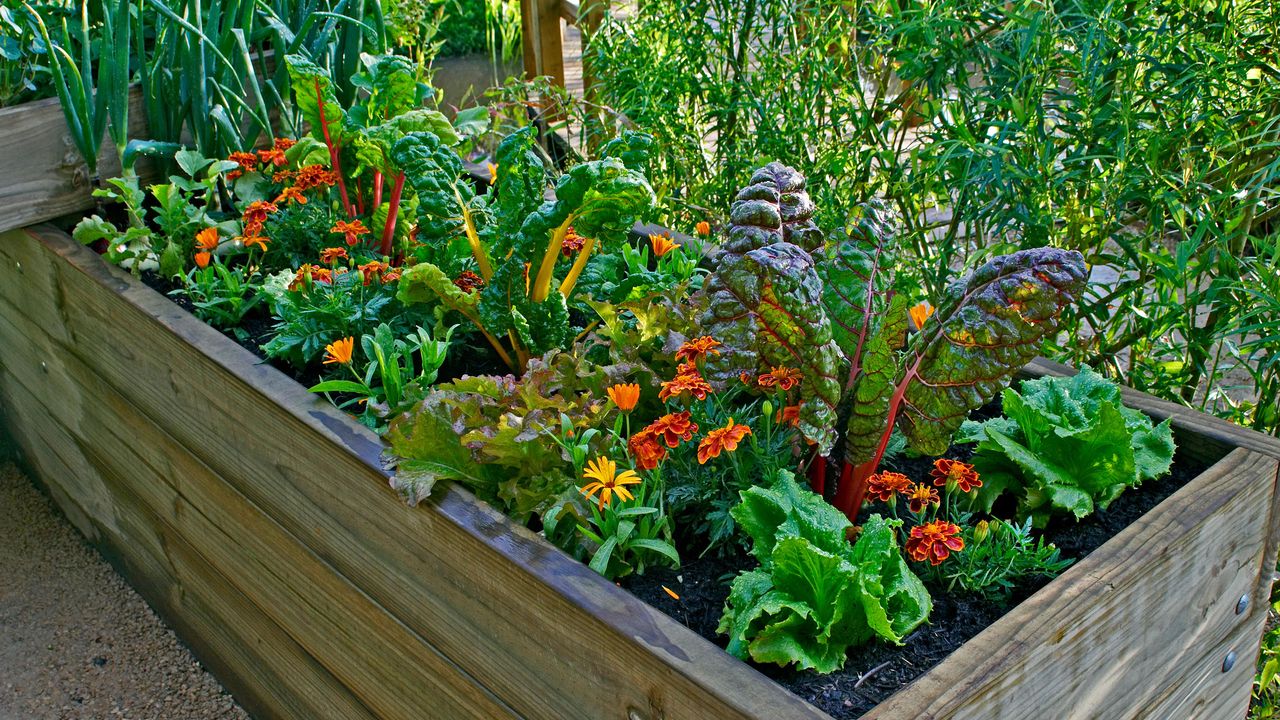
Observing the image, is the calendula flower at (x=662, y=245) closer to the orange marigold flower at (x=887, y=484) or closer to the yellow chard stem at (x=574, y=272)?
the yellow chard stem at (x=574, y=272)

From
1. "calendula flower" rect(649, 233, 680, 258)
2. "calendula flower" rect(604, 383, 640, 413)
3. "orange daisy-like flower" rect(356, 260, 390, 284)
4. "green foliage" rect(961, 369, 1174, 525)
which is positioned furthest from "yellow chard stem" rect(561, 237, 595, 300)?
"green foliage" rect(961, 369, 1174, 525)

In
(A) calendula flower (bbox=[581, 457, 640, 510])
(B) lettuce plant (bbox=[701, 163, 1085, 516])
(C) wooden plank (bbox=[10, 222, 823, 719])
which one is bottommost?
(C) wooden plank (bbox=[10, 222, 823, 719])

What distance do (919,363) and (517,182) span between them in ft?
2.18

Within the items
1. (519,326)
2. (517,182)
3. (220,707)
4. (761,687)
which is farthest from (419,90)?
(761,687)

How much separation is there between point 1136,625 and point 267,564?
1267mm

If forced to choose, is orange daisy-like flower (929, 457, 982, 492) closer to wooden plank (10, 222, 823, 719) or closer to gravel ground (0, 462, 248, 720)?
wooden plank (10, 222, 823, 719)

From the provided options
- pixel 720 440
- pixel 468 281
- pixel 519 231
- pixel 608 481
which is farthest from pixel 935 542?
pixel 468 281

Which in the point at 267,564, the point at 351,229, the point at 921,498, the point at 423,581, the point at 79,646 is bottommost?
the point at 79,646

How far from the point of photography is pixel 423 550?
1.37 metres

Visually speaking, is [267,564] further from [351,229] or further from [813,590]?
[813,590]

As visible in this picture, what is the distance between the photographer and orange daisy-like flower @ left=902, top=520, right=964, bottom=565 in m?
1.15

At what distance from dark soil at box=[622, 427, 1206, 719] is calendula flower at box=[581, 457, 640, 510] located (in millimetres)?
102

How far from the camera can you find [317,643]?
1.72 meters

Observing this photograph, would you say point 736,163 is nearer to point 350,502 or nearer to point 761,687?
point 350,502
